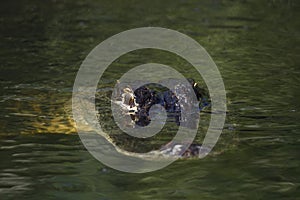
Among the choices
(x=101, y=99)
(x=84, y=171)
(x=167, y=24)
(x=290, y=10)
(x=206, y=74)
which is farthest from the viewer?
(x=290, y=10)

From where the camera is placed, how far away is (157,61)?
24.1 feet

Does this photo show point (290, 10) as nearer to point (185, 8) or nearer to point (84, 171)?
point (185, 8)

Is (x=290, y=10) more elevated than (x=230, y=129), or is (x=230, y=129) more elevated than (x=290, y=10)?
(x=290, y=10)

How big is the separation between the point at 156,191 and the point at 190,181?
269mm

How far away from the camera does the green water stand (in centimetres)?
381

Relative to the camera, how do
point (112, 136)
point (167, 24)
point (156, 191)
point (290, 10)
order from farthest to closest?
point (290, 10), point (167, 24), point (112, 136), point (156, 191)

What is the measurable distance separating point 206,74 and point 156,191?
127 inches

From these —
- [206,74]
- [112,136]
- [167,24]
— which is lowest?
[112,136]

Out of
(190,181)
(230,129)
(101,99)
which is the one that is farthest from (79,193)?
(101,99)

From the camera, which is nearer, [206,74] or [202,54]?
[206,74]

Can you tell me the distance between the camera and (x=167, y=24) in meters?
9.39

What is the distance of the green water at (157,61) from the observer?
150 inches

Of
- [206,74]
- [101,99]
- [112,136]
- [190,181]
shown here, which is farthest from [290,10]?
[190,181]

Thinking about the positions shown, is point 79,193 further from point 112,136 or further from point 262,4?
point 262,4
